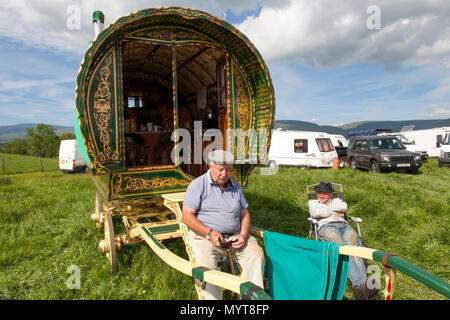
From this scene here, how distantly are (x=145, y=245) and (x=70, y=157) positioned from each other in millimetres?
17512

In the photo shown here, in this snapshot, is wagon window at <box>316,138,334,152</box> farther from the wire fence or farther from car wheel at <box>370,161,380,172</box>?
the wire fence

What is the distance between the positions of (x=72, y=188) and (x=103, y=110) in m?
9.48

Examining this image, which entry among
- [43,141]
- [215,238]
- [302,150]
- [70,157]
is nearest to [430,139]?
[302,150]

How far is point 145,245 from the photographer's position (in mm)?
4734

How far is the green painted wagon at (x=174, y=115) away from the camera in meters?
3.44

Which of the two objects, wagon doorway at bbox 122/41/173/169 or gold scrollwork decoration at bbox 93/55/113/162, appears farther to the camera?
wagon doorway at bbox 122/41/173/169

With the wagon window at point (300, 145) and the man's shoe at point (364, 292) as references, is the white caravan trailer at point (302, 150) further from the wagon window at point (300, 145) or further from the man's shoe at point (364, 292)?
the man's shoe at point (364, 292)

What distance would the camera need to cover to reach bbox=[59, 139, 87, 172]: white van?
62.8 feet

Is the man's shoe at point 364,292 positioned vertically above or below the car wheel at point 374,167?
below

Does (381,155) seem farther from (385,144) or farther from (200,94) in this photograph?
(200,94)

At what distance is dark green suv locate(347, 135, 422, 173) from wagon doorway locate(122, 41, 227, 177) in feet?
32.1

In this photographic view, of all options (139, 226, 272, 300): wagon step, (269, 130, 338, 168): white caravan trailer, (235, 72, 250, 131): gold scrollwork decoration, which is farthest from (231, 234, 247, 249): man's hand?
(269, 130, 338, 168): white caravan trailer

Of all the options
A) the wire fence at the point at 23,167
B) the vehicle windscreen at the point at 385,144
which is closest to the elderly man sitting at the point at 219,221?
the vehicle windscreen at the point at 385,144
